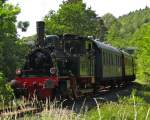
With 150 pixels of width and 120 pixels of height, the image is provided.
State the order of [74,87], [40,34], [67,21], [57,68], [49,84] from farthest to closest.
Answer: [67,21]
[40,34]
[74,87]
[57,68]
[49,84]

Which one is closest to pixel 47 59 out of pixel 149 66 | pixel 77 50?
pixel 77 50

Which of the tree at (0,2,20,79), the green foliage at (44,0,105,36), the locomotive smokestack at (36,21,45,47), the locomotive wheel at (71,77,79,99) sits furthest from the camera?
the green foliage at (44,0,105,36)

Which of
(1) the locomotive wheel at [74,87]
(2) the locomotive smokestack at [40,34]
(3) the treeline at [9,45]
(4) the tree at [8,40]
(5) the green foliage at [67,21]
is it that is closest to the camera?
(1) the locomotive wheel at [74,87]

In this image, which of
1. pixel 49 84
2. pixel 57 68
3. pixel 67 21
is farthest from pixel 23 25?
pixel 49 84

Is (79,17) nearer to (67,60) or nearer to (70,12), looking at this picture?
(70,12)

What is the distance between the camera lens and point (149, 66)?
53281 mm

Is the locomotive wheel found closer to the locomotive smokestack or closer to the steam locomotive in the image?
the steam locomotive

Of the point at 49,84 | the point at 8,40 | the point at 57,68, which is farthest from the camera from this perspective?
the point at 8,40

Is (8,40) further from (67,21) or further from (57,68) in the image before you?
(67,21)

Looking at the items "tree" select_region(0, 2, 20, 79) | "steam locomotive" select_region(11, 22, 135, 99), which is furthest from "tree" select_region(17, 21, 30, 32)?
"steam locomotive" select_region(11, 22, 135, 99)

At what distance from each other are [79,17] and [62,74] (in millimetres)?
49325

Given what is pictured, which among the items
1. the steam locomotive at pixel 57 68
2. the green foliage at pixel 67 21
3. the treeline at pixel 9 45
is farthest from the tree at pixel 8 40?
the green foliage at pixel 67 21

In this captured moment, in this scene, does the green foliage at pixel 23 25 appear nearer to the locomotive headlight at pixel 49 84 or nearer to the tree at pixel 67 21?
the tree at pixel 67 21

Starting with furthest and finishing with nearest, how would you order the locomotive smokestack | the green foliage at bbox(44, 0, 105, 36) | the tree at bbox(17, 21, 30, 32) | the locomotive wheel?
1. the green foliage at bbox(44, 0, 105, 36)
2. the tree at bbox(17, 21, 30, 32)
3. the locomotive smokestack
4. the locomotive wheel
